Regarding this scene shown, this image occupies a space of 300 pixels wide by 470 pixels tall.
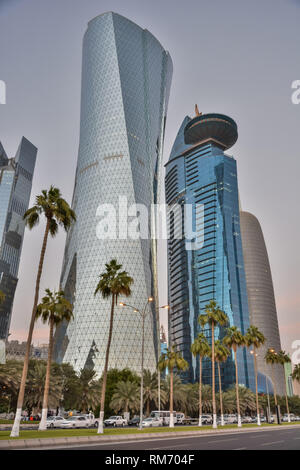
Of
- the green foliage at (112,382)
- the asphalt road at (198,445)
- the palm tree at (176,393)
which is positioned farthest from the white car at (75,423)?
the palm tree at (176,393)

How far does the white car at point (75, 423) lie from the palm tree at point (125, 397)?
2127 cm

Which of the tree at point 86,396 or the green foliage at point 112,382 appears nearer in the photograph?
the tree at point 86,396

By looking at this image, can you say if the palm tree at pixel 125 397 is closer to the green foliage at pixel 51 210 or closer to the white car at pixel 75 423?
the white car at pixel 75 423

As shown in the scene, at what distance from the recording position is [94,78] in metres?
142

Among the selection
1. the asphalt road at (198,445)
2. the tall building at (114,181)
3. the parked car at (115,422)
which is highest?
the tall building at (114,181)

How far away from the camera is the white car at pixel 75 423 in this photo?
49.8m

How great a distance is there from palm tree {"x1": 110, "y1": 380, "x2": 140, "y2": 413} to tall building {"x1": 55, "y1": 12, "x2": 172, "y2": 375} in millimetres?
33615

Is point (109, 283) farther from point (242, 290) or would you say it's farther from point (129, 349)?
point (242, 290)

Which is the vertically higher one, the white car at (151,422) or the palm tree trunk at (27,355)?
the palm tree trunk at (27,355)

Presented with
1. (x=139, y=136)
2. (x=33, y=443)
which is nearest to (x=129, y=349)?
(x=139, y=136)

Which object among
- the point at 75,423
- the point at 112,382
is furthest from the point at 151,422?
the point at 112,382

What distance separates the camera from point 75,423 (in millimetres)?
50500

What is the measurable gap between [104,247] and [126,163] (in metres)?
28.4

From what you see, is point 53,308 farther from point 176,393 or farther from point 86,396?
point 176,393
